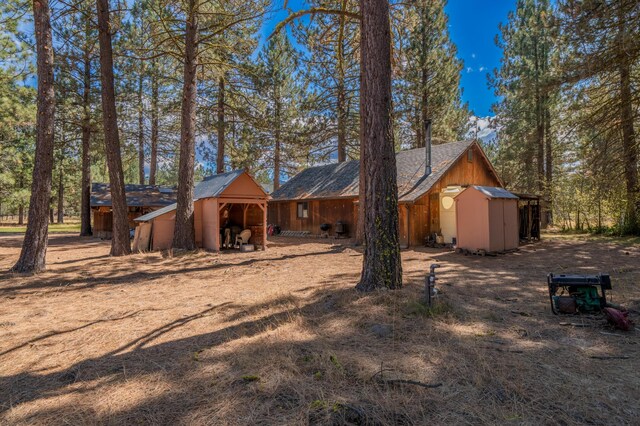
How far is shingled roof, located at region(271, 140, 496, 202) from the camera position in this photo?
1598 cm

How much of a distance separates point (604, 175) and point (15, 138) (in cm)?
3251

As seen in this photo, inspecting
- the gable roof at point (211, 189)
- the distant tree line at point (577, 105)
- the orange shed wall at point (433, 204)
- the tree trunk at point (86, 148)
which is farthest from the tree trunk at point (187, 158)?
the distant tree line at point (577, 105)

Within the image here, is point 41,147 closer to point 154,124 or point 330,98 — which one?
point 330,98

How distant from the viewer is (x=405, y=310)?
4.64 meters

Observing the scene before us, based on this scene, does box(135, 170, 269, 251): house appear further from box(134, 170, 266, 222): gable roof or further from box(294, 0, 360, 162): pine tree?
box(294, 0, 360, 162): pine tree

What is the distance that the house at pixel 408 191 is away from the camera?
15.3 meters

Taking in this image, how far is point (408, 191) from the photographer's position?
15.8 m

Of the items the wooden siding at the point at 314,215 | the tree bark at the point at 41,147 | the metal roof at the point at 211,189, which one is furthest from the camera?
the wooden siding at the point at 314,215

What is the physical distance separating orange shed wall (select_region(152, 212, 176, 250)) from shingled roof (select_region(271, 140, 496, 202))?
28.0 ft

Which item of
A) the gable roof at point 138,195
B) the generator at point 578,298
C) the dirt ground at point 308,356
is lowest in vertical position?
the dirt ground at point 308,356

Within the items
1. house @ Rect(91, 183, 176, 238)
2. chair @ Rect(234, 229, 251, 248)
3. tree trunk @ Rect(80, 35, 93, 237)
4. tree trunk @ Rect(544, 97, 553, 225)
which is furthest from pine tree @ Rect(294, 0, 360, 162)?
tree trunk @ Rect(80, 35, 93, 237)

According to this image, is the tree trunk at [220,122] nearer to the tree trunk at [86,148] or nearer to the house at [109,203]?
the house at [109,203]

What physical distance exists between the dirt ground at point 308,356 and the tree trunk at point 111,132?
14.8ft

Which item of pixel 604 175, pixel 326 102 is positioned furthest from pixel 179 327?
pixel 326 102
